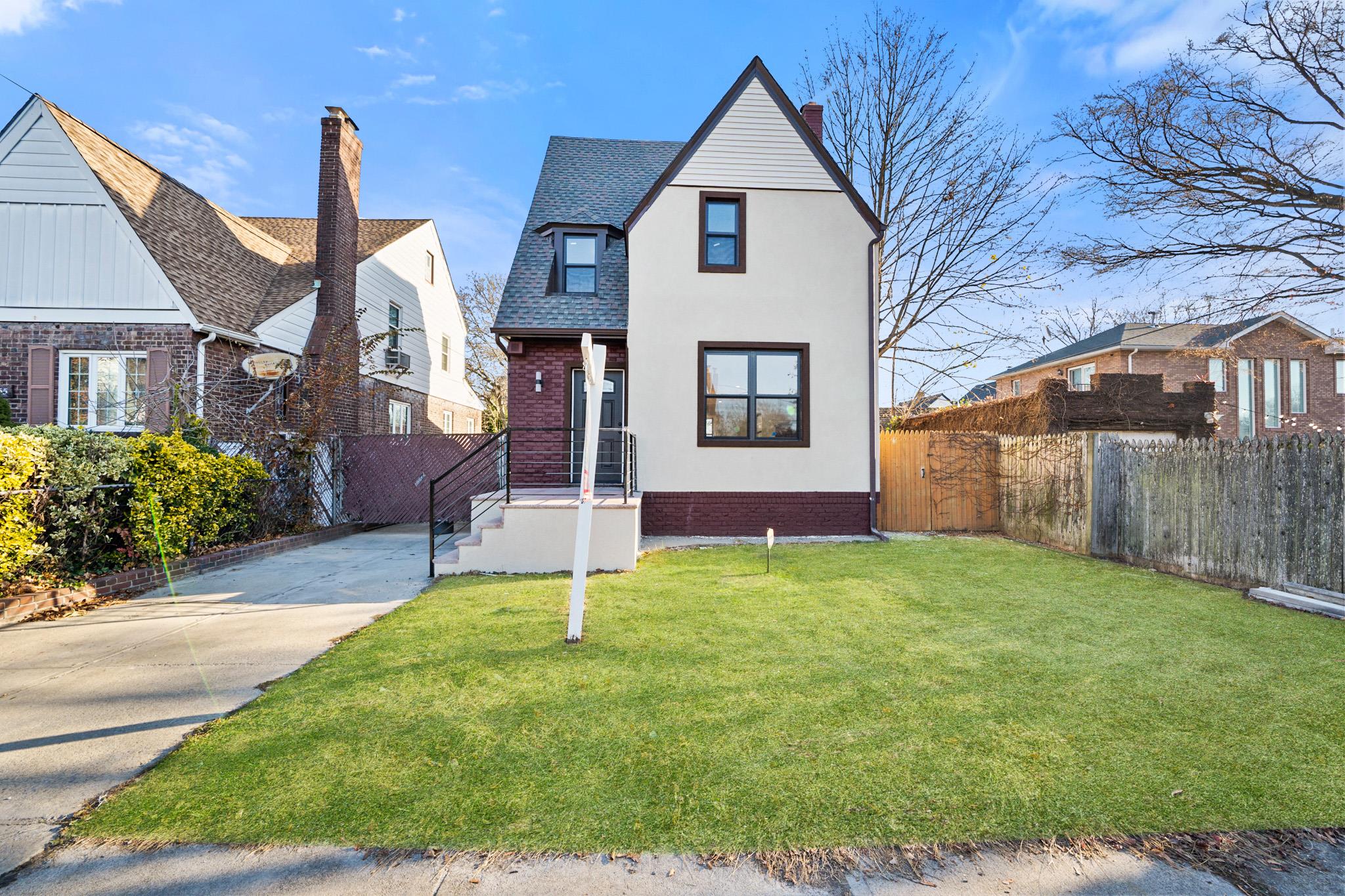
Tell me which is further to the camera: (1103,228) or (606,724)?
(1103,228)

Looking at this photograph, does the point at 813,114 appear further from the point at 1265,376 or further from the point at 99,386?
the point at 1265,376

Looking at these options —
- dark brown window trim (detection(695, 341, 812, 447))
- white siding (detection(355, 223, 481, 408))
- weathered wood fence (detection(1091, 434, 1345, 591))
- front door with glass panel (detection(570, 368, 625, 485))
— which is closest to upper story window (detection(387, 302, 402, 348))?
white siding (detection(355, 223, 481, 408))

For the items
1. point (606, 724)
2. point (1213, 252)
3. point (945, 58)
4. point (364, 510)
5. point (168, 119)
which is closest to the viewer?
point (606, 724)

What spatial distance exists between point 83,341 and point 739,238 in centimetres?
1238

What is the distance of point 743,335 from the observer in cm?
1003

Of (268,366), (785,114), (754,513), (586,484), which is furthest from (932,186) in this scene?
(268,366)

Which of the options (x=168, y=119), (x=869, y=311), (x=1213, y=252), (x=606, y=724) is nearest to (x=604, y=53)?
(x=869, y=311)

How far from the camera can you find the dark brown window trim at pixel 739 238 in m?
10.0

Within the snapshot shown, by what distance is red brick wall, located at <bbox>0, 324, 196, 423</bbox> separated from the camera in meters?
11.1

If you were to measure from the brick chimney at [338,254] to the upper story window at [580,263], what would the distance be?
16.8ft

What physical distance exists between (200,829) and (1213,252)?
45.3 feet

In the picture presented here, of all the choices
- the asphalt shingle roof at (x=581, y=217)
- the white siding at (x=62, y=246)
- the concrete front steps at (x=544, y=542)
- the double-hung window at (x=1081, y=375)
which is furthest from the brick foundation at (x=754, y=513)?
the double-hung window at (x=1081, y=375)

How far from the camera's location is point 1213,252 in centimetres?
968

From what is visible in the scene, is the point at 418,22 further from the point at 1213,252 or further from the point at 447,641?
the point at 1213,252
